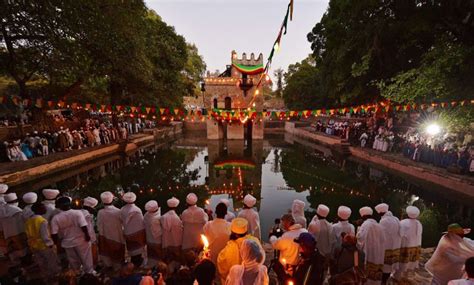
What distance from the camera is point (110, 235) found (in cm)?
473

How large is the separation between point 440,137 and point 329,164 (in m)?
6.16

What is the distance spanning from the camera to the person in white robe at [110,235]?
468 cm

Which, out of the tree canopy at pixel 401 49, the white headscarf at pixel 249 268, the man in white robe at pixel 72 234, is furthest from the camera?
the tree canopy at pixel 401 49

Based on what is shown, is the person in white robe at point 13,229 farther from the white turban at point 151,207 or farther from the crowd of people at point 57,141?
the crowd of people at point 57,141

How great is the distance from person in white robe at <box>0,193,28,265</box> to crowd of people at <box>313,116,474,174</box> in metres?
14.8

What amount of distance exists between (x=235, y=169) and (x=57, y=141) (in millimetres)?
10573

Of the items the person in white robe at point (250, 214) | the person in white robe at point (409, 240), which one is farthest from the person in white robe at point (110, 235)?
the person in white robe at point (409, 240)

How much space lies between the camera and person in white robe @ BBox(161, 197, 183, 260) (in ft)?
15.4

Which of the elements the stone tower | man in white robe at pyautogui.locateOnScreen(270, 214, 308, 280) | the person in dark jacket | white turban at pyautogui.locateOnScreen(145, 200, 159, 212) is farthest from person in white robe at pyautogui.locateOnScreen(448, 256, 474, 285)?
the stone tower

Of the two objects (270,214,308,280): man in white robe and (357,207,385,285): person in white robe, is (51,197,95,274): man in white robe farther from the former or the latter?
(357,207,385,285): person in white robe

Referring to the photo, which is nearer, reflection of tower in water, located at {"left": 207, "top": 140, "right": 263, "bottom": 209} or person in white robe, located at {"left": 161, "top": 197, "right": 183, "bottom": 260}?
person in white robe, located at {"left": 161, "top": 197, "right": 183, "bottom": 260}

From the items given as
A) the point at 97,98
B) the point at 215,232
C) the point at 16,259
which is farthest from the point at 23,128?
the point at 215,232

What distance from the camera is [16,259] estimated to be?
4.79 meters

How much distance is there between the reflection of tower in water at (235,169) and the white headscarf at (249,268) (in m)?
7.97
